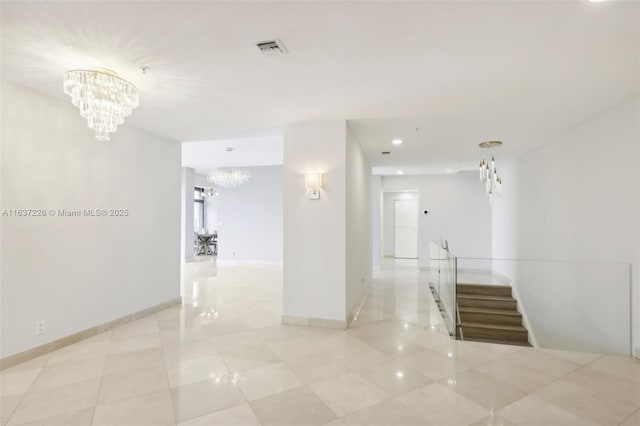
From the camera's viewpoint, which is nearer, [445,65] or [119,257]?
[445,65]

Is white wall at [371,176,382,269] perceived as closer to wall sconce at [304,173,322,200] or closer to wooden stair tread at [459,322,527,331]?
wooden stair tread at [459,322,527,331]

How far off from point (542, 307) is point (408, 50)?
5.11m

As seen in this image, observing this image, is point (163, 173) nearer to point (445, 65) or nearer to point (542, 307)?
point (445, 65)

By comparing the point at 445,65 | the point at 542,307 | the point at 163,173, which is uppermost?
the point at 445,65

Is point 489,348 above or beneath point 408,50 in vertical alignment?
beneath

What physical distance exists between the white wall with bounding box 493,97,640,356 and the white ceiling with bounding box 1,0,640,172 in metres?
0.41

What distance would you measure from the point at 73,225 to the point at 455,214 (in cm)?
871

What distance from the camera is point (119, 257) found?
4152 mm

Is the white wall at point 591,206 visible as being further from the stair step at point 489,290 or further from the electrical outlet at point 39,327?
the electrical outlet at point 39,327

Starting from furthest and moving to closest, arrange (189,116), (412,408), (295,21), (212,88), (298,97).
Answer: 1. (189,116)
2. (298,97)
3. (212,88)
4. (412,408)
5. (295,21)

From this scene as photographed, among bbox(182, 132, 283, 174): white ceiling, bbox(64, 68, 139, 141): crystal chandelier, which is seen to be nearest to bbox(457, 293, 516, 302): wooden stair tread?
bbox(182, 132, 283, 174): white ceiling

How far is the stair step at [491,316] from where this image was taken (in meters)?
6.02

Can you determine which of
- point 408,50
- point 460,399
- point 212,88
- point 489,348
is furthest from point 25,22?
point 489,348

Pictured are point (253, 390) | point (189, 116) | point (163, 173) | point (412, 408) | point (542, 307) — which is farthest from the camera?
point (542, 307)
